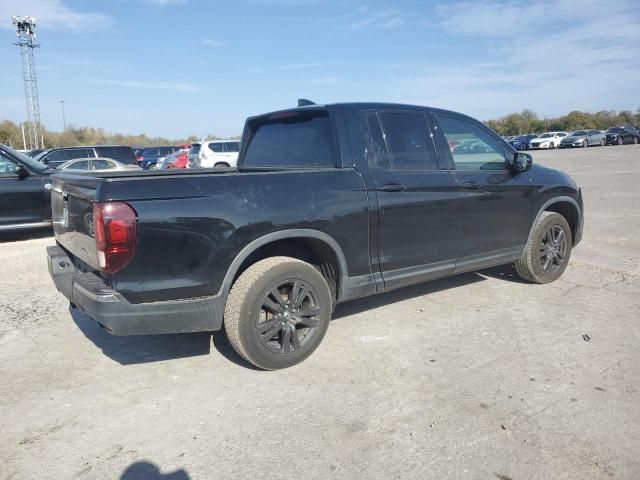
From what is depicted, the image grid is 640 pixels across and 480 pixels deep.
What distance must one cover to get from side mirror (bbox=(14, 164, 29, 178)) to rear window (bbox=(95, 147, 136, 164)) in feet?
34.6

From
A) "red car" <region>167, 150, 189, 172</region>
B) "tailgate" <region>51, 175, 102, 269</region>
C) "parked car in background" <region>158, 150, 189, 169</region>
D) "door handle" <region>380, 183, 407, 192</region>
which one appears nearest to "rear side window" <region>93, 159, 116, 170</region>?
"parked car in background" <region>158, 150, 189, 169</region>

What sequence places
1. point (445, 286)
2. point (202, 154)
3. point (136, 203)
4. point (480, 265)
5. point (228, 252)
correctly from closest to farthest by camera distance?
point (136, 203) → point (228, 252) → point (480, 265) → point (445, 286) → point (202, 154)

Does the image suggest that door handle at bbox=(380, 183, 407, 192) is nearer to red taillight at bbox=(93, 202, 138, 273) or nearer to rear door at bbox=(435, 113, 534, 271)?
rear door at bbox=(435, 113, 534, 271)

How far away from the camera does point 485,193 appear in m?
4.86

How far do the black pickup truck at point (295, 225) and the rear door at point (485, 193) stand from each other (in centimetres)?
2

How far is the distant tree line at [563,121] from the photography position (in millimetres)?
77312

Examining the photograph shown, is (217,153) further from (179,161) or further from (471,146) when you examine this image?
(471,146)

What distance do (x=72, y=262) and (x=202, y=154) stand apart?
54.8 ft

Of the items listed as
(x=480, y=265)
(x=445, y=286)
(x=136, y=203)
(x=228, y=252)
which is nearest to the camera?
(x=136, y=203)

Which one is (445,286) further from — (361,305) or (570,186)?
(570,186)

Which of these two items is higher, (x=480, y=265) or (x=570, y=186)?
(x=570, y=186)

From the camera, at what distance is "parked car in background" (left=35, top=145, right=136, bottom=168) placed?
1895cm

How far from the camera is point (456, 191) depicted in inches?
181

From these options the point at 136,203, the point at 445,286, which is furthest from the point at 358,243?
the point at 445,286
